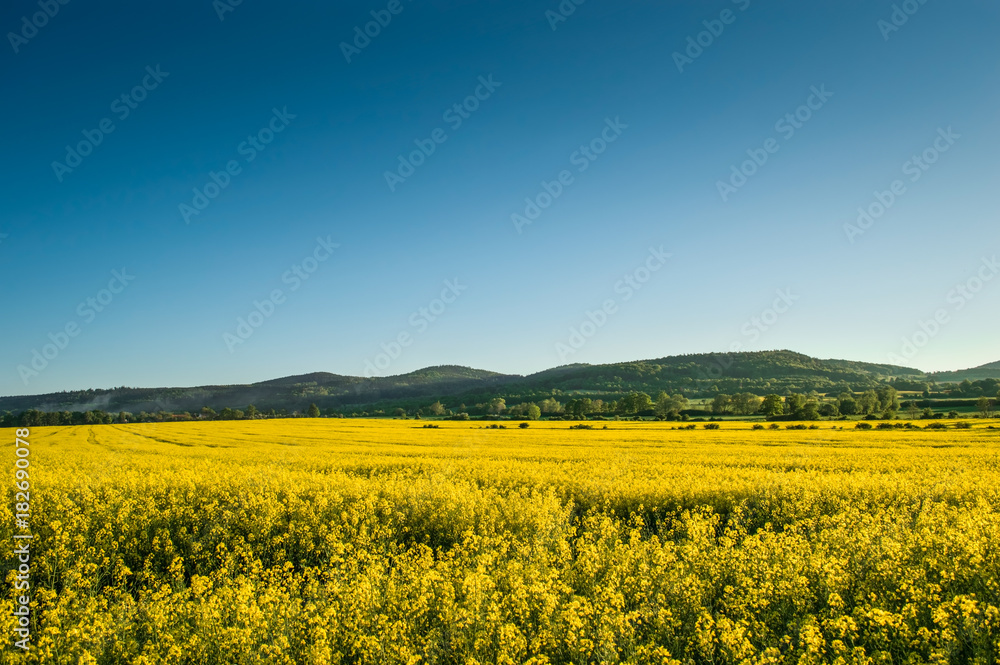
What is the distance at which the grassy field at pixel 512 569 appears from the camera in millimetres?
5199

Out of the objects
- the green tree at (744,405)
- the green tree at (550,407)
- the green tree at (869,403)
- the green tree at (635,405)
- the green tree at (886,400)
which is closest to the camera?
the green tree at (869,403)

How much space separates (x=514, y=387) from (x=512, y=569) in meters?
126

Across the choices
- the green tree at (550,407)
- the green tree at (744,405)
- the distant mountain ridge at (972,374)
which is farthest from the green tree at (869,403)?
the distant mountain ridge at (972,374)

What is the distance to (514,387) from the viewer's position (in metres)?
132

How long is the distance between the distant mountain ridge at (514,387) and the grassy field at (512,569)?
9888 cm

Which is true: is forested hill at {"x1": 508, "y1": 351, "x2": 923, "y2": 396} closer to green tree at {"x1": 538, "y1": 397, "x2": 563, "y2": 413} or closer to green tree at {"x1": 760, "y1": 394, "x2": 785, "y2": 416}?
green tree at {"x1": 538, "y1": 397, "x2": 563, "y2": 413}

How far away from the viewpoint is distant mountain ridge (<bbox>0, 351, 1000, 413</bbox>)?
110500 millimetres

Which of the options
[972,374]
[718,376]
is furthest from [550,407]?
[972,374]

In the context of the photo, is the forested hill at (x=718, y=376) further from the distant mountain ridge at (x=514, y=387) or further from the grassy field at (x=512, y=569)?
the grassy field at (x=512, y=569)

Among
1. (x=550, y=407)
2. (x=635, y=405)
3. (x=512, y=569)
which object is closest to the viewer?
(x=512, y=569)

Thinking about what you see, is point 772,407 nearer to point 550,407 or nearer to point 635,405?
point 635,405

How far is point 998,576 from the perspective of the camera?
6.55 metres

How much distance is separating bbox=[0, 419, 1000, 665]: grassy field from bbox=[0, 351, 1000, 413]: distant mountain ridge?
98.9 metres

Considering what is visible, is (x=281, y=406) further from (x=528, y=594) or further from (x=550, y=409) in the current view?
(x=528, y=594)
